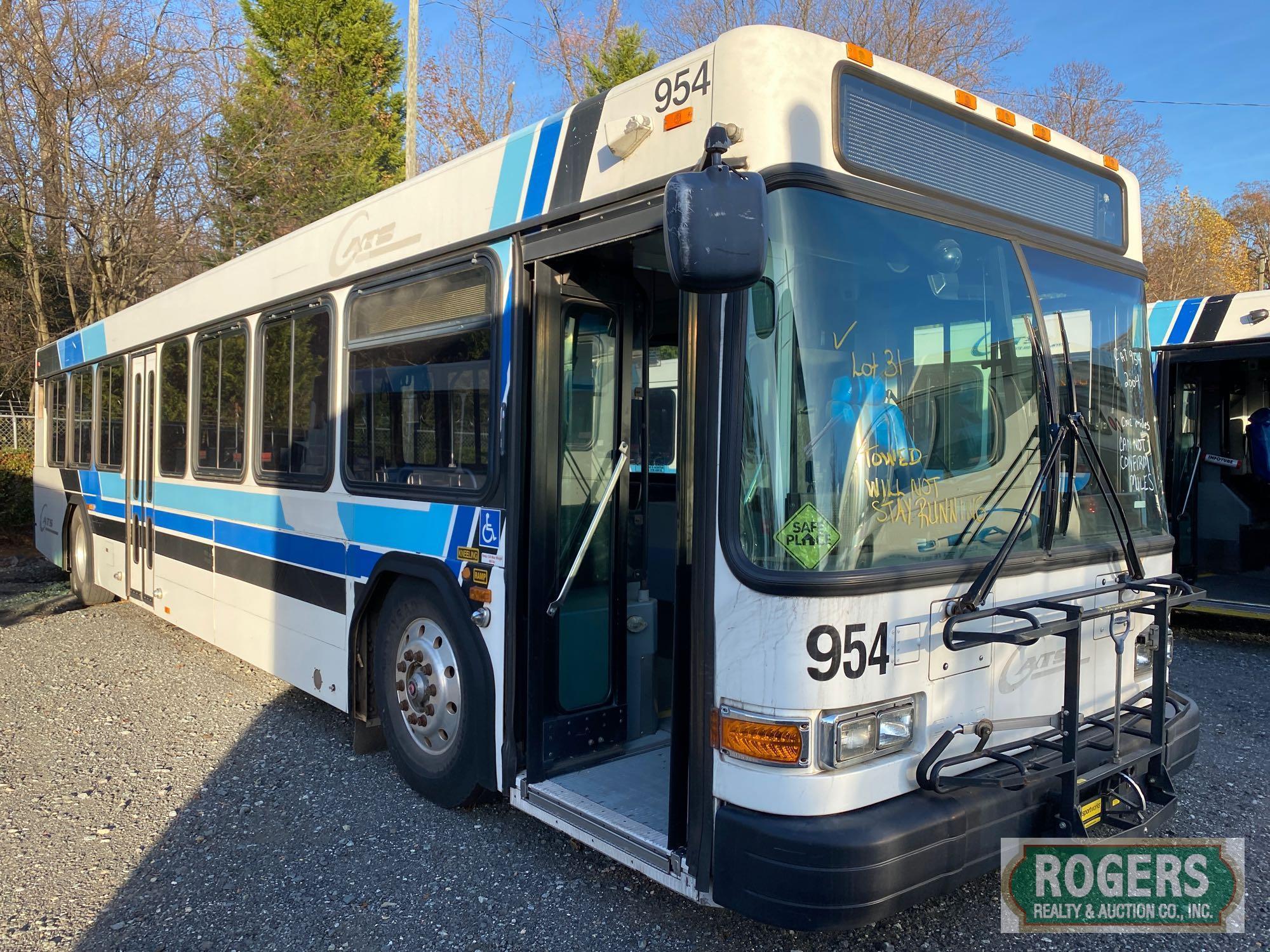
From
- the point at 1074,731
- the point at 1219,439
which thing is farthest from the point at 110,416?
the point at 1219,439

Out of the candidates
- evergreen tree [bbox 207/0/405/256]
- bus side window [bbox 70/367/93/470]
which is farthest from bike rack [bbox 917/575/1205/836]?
evergreen tree [bbox 207/0/405/256]

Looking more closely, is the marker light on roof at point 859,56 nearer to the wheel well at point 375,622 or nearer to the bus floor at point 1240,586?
the wheel well at point 375,622

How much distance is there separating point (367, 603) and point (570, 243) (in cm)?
211

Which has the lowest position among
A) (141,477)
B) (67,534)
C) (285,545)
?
(67,534)

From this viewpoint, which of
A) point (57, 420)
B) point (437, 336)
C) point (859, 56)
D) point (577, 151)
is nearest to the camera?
point (859, 56)

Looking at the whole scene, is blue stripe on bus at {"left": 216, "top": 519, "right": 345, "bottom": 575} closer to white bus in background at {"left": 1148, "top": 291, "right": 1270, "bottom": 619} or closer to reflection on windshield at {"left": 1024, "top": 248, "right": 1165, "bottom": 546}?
reflection on windshield at {"left": 1024, "top": 248, "right": 1165, "bottom": 546}

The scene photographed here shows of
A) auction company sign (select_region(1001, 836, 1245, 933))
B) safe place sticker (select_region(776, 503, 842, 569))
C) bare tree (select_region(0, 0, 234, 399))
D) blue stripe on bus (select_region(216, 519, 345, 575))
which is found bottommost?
auction company sign (select_region(1001, 836, 1245, 933))

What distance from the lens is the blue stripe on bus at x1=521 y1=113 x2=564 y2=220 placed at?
3.59 m

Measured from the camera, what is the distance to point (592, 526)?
365cm

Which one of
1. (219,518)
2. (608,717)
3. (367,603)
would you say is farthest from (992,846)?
(219,518)

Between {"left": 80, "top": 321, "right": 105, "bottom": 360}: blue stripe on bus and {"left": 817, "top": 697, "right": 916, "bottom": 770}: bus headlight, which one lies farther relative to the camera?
{"left": 80, "top": 321, "right": 105, "bottom": 360}: blue stripe on bus

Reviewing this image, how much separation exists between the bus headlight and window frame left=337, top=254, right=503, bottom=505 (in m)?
1.70

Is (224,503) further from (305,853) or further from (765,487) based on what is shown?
(765,487)

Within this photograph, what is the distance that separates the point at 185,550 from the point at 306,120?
44.9 feet
